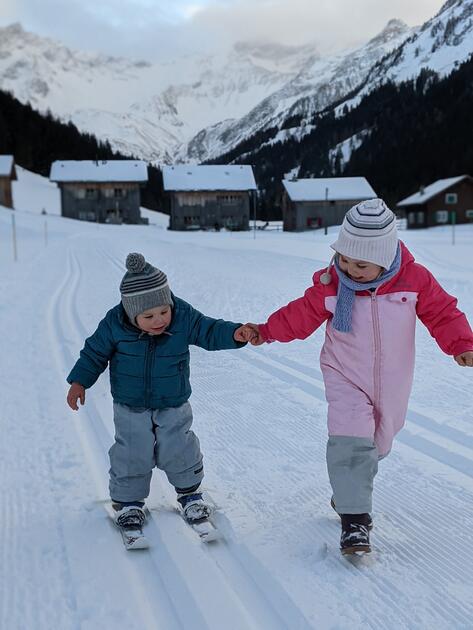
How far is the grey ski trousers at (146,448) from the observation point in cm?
286

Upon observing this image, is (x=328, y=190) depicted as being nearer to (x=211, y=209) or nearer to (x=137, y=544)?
(x=211, y=209)

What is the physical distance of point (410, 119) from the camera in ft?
317

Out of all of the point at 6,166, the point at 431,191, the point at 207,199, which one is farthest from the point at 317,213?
the point at 6,166

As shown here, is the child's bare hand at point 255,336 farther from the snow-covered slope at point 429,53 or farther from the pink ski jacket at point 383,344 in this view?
the snow-covered slope at point 429,53

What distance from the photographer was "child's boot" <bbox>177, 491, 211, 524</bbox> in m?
2.87

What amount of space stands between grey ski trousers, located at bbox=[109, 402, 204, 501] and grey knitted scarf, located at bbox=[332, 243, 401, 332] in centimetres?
90

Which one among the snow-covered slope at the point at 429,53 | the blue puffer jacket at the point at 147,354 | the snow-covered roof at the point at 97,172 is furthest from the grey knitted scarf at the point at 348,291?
the snow-covered slope at the point at 429,53

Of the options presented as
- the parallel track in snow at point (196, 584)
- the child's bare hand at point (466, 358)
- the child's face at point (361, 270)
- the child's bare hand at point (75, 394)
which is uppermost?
the child's face at point (361, 270)

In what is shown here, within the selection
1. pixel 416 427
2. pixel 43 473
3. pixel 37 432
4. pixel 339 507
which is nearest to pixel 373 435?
pixel 339 507

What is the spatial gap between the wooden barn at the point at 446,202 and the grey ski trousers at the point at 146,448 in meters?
57.5

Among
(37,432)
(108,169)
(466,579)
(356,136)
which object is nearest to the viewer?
(466,579)

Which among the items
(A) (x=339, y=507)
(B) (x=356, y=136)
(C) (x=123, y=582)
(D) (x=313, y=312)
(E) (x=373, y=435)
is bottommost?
(C) (x=123, y=582)

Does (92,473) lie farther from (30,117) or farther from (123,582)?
(30,117)

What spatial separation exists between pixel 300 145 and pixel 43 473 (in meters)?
134
